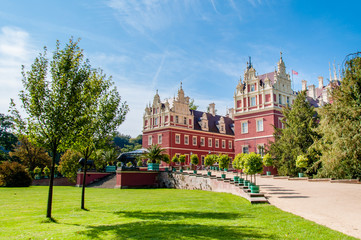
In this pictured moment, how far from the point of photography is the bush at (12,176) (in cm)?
2725

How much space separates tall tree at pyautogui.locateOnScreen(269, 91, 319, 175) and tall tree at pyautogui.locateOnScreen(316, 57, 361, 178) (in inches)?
247

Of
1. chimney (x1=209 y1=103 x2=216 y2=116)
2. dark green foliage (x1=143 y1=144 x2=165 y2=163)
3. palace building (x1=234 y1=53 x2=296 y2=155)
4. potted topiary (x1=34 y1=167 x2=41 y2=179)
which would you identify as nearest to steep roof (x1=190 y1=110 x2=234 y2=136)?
chimney (x1=209 y1=103 x2=216 y2=116)

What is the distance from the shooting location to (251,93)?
121 feet

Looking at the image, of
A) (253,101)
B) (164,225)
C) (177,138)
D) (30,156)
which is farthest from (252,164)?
(30,156)

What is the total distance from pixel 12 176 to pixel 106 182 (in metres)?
8.93

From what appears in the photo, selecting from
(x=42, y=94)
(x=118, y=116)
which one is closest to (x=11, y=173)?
(x=118, y=116)

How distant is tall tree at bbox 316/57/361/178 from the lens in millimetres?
18594

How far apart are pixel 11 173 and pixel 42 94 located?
22.2 metres

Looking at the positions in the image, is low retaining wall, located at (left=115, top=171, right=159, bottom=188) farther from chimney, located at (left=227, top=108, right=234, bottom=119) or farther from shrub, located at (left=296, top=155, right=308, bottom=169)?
chimney, located at (left=227, top=108, right=234, bottom=119)

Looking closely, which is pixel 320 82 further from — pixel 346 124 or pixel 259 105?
pixel 346 124

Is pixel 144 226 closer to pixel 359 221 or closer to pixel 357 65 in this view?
pixel 359 221

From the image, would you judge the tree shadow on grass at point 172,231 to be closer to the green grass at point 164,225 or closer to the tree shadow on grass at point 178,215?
the green grass at point 164,225

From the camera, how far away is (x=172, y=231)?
279 inches

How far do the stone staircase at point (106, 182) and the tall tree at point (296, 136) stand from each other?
1688 cm
